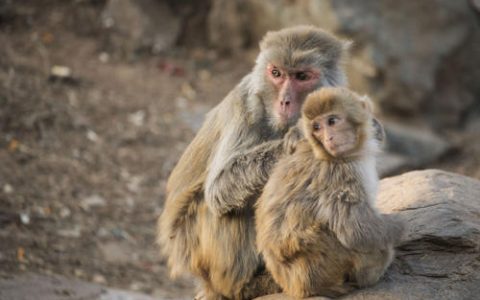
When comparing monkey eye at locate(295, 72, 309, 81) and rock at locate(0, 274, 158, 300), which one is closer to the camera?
monkey eye at locate(295, 72, 309, 81)

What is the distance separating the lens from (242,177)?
6070mm

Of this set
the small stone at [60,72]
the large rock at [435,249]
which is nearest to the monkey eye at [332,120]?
the large rock at [435,249]

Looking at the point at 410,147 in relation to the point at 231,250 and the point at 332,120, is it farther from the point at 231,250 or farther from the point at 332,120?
the point at 332,120

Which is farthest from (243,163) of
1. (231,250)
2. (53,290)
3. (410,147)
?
(410,147)

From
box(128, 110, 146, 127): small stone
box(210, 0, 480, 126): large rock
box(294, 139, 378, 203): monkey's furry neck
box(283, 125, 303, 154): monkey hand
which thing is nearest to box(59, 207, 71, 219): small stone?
box(128, 110, 146, 127): small stone

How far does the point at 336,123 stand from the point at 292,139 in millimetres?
534

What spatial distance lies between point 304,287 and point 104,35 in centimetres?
964

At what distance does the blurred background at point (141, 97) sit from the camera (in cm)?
985

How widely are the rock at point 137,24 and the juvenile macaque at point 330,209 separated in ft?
29.8

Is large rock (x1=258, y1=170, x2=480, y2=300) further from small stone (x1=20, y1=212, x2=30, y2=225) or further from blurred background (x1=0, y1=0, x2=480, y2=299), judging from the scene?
small stone (x1=20, y1=212, x2=30, y2=225)

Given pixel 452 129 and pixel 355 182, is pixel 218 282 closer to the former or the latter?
pixel 355 182

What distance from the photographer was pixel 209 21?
1478cm

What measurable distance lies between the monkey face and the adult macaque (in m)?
0.69

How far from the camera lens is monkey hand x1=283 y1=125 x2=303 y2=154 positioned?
574 centimetres
